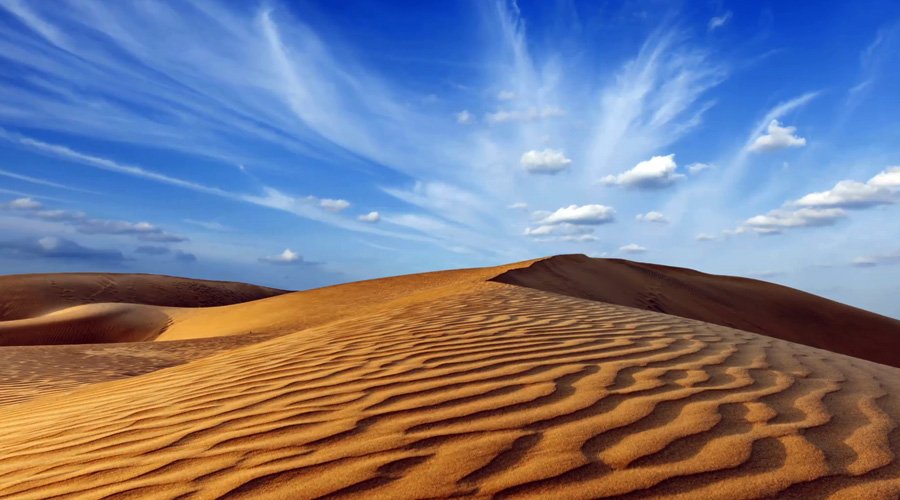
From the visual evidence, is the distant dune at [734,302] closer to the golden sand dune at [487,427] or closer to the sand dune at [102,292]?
the golden sand dune at [487,427]

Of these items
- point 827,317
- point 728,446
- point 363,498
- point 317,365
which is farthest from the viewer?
point 827,317

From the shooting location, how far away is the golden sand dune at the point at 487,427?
6.38 ft

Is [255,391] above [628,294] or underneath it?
underneath

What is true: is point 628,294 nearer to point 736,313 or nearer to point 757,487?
point 736,313

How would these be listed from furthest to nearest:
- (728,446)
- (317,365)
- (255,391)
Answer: (317,365) → (255,391) → (728,446)

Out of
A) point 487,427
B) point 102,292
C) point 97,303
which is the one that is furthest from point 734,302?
point 102,292

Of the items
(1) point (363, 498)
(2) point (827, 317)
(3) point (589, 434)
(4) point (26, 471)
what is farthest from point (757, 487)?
(2) point (827, 317)

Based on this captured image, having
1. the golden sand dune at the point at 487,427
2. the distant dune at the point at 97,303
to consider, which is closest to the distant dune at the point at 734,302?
the golden sand dune at the point at 487,427

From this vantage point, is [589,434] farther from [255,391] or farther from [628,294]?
[628,294]

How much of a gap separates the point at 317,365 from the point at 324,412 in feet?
3.58

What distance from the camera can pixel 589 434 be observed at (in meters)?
2.24

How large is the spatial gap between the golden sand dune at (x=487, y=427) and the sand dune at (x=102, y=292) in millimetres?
27158

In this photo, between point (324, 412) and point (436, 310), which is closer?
point (324, 412)

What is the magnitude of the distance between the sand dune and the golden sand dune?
27.2 meters
